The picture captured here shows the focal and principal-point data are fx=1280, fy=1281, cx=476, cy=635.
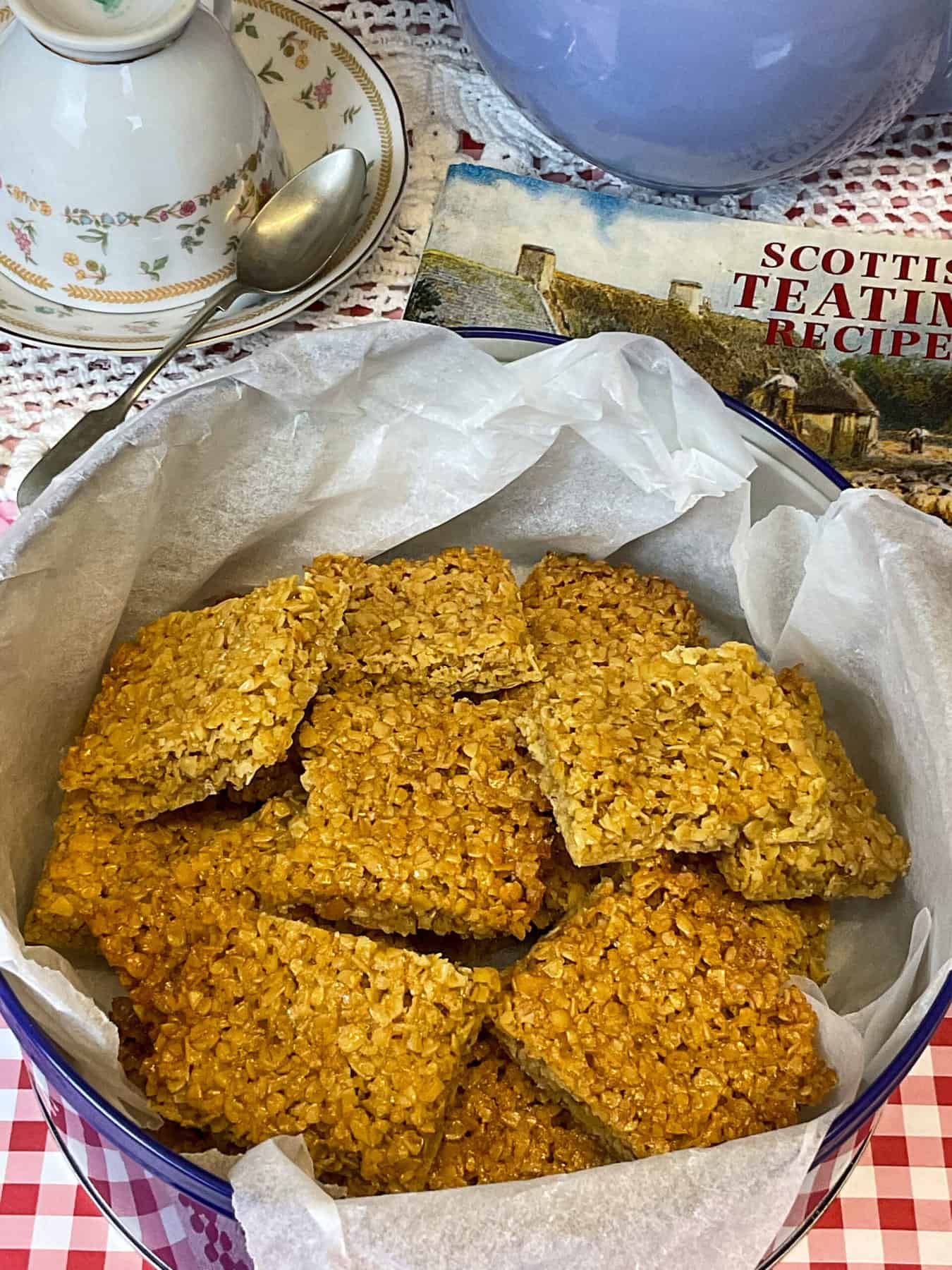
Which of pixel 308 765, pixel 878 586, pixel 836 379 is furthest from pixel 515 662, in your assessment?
pixel 836 379

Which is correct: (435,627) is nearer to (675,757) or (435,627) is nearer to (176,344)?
(675,757)

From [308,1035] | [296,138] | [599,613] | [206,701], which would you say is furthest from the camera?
[296,138]

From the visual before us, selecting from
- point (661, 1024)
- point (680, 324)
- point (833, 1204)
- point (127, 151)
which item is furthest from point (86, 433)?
point (833, 1204)

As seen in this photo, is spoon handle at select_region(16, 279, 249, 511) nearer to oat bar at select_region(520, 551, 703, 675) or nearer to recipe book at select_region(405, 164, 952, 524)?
recipe book at select_region(405, 164, 952, 524)

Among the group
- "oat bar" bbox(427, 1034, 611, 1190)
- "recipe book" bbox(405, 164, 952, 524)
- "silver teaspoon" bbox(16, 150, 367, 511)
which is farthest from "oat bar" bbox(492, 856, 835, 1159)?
"silver teaspoon" bbox(16, 150, 367, 511)

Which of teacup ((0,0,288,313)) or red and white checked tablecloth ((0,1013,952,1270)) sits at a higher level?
teacup ((0,0,288,313))
